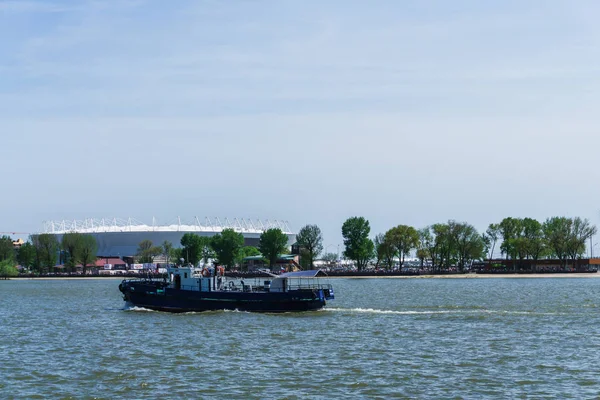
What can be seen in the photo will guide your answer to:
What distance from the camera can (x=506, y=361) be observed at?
40.1m

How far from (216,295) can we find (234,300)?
1.49 metres

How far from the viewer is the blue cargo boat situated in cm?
6794

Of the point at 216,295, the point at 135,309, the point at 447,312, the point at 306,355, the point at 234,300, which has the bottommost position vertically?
the point at 306,355

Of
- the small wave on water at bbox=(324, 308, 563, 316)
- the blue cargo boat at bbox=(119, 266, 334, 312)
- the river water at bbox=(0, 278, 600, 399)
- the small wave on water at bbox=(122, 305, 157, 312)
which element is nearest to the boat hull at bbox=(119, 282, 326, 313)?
the blue cargo boat at bbox=(119, 266, 334, 312)

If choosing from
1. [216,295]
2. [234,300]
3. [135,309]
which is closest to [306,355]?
[234,300]

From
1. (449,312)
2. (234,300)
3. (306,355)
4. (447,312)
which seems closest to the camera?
(306,355)

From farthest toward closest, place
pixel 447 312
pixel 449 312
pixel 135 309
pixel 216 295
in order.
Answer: pixel 135 309, pixel 216 295, pixel 447 312, pixel 449 312

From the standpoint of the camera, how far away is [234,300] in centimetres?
6856

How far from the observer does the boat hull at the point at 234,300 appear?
67.8 meters

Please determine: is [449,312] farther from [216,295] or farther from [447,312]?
[216,295]

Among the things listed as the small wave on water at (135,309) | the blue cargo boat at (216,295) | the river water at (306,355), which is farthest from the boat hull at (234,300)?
the river water at (306,355)

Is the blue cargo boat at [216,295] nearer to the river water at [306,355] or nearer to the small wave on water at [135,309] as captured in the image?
the small wave on water at [135,309]

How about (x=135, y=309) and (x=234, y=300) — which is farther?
(x=135, y=309)

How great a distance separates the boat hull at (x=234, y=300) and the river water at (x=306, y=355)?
44.4 inches
